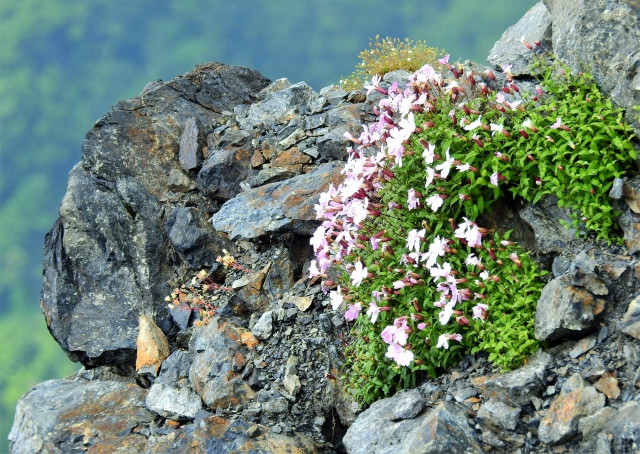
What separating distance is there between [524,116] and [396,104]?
1589 mm

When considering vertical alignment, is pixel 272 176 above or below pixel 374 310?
above

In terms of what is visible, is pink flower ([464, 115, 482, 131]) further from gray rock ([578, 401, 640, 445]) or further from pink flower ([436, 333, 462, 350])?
gray rock ([578, 401, 640, 445])

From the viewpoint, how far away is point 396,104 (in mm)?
8148

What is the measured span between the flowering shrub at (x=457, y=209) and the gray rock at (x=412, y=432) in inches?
22.5

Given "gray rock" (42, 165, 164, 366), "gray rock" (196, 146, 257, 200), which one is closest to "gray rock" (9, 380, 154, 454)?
"gray rock" (42, 165, 164, 366)

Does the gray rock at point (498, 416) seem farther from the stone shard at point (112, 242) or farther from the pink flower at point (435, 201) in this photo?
the stone shard at point (112, 242)

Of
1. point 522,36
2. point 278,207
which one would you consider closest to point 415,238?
point 278,207

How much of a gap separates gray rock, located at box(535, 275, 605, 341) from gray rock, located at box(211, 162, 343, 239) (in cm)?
468

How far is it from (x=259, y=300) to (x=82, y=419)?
3.03 meters

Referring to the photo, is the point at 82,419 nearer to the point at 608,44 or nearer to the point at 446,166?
the point at 446,166

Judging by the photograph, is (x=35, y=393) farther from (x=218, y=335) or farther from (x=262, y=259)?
(x=262, y=259)

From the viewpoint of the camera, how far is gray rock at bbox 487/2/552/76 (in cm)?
1045

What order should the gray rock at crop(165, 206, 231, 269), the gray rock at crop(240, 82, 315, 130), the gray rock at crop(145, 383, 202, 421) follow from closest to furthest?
the gray rock at crop(145, 383, 202, 421)
the gray rock at crop(165, 206, 231, 269)
the gray rock at crop(240, 82, 315, 130)

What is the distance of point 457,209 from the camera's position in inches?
294
